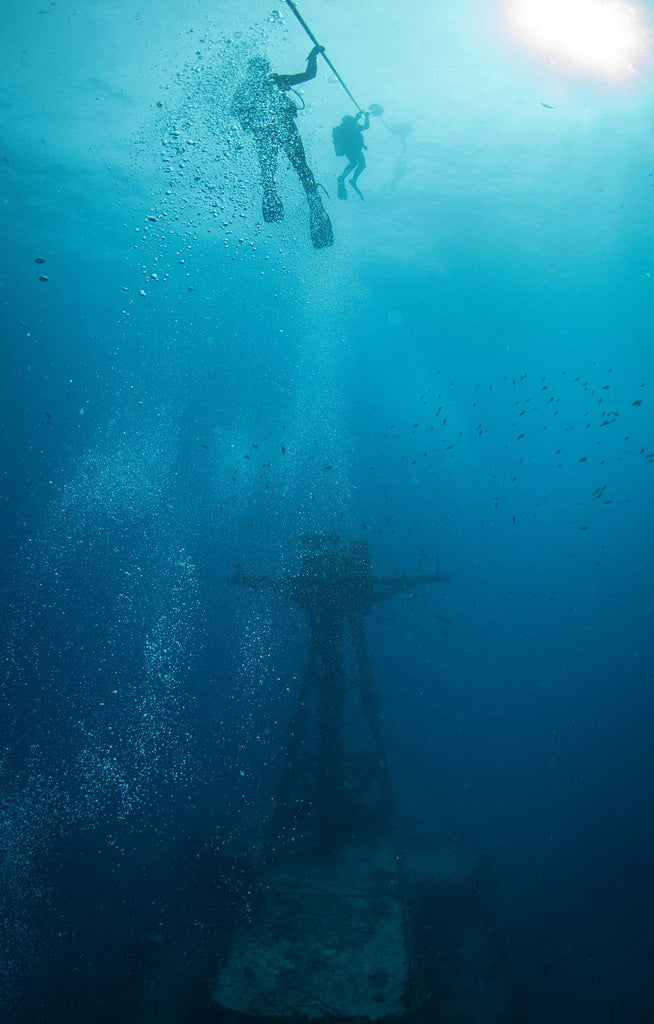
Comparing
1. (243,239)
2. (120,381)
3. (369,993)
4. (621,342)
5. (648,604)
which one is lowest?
(369,993)

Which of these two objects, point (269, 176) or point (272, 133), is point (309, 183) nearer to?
point (269, 176)

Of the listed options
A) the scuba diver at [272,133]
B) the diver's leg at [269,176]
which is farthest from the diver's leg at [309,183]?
the diver's leg at [269,176]

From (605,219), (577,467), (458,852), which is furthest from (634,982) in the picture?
(577,467)

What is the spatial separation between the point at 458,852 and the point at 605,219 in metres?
28.0

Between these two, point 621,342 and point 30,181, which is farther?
point 621,342

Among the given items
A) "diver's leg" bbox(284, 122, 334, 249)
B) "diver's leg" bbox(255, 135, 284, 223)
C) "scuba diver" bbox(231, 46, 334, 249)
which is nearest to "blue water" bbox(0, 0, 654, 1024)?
"scuba diver" bbox(231, 46, 334, 249)

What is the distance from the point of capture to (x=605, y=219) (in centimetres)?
2398

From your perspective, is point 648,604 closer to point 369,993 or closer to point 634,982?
point 634,982

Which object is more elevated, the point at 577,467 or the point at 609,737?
the point at 577,467

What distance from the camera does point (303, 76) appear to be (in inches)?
277

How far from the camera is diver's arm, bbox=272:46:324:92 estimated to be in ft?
22.3

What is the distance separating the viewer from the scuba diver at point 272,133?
7.79 meters

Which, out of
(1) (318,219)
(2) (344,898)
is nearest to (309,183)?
(1) (318,219)

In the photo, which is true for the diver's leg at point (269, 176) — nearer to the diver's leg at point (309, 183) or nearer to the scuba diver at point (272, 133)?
the scuba diver at point (272, 133)
